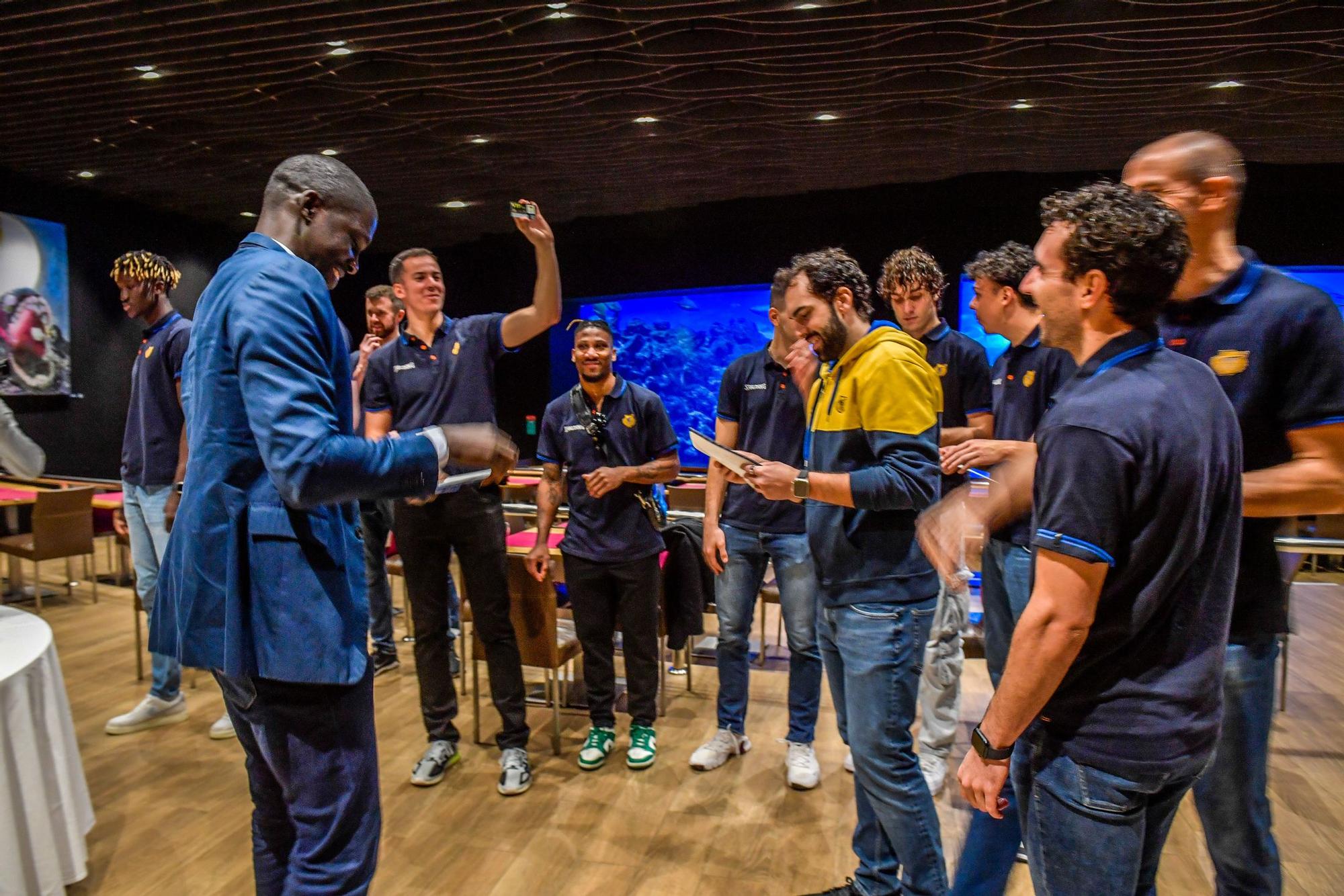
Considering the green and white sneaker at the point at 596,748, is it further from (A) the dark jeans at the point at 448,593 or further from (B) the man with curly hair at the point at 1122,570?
(B) the man with curly hair at the point at 1122,570

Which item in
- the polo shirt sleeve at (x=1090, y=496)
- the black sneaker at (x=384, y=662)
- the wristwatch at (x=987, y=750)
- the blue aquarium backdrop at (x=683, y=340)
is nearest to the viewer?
the polo shirt sleeve at (x=1090, y=496)

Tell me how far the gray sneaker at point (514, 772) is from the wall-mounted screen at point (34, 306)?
726 cm

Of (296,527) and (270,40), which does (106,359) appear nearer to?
(270,40)

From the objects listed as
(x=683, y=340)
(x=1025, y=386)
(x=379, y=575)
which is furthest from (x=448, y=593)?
(x=683, y=340)

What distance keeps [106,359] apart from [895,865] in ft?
31.6

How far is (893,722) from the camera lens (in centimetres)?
Answer: 177

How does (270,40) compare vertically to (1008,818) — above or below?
above

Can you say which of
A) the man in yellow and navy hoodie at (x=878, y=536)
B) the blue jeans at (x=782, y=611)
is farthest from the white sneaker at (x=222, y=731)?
the man in yellow and navy hoodie at (x=878, y=536)

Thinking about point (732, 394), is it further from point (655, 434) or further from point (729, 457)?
point (729, 457)

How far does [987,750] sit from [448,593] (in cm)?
226

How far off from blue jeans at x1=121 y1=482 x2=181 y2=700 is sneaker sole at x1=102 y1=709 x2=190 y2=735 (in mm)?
88

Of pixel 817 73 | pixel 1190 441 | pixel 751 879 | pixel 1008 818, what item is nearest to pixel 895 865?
pixel 1008 818

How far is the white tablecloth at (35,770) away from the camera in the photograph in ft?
6.13

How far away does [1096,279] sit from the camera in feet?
3.67
